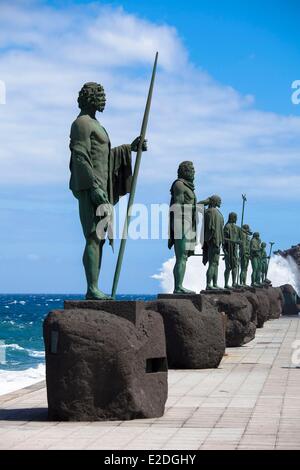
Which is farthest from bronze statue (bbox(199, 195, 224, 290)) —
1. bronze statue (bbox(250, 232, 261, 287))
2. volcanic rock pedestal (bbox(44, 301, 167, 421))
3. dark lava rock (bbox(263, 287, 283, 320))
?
dark lava rock (bbox(263, 287, 283, 320))

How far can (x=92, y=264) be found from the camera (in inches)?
427

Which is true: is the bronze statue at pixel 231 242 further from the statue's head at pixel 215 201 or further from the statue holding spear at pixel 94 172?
the statue holding spear at pixel 94 172

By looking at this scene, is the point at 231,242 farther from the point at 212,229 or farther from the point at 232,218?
the point at 212,229

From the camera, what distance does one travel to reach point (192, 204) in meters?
17.1

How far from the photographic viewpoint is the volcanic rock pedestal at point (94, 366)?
33.0 ft

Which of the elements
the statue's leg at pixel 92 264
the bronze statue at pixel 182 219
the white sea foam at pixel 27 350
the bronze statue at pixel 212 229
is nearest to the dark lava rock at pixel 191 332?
the bronze statue at pixel 182 219

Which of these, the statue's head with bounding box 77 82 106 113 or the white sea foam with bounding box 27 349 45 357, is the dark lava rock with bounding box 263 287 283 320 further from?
the statue's head with bounding box 77 82 106 113

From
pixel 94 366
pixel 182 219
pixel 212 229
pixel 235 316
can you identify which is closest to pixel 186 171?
pixel 182 219

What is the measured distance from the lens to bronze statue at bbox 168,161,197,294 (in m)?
17.0

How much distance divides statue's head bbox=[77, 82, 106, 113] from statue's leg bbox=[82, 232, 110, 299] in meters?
1.37

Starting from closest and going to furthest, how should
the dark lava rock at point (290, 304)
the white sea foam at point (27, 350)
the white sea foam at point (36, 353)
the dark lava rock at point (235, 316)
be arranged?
1. the dark lava rock at point (235, 316)
2. the white sea foam at point (36, 353)
3. the white sea foam at point (27, 350)
4. the dark lava rock at point (290, 304)

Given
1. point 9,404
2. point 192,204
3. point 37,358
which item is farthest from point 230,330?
point 37,358

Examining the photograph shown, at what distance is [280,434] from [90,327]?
6.72 ft

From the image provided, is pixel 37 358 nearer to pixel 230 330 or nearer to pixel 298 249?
pixel 230 330
